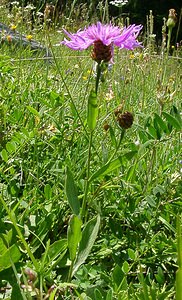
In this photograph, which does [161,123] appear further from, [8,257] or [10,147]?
[8,257]

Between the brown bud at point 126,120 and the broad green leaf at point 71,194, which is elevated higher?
the brown bud at point 126,120

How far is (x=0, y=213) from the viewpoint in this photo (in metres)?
0.66

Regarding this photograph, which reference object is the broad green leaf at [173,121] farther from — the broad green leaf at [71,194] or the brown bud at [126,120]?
the broad green leaf at [71,194]

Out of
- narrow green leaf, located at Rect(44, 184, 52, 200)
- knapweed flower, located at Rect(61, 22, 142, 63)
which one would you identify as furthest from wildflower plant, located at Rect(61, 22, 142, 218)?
narrow green leaf, located at Rect(44, 184, 52, 200)

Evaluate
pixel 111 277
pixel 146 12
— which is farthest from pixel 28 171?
pixel 146 12

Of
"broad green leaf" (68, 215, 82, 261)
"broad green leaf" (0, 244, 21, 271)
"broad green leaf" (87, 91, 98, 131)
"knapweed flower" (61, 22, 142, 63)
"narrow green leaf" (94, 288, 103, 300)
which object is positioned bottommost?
"narrow green leaf" (94, 288, 103, 300)

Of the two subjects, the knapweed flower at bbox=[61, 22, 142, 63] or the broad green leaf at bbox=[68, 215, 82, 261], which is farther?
the knapweed flower at bbox=[61, 22, 142, 63]

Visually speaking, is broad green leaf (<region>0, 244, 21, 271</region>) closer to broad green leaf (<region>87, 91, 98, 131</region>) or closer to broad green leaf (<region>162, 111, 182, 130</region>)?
broad green leaf (<region>87, 91, 98, 131</region>)

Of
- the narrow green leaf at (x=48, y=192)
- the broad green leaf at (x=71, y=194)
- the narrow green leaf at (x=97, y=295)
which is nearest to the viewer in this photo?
the narrow green leaf at (x=97, y=295)

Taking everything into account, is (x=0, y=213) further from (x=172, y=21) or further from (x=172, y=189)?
(x=172, y=21)

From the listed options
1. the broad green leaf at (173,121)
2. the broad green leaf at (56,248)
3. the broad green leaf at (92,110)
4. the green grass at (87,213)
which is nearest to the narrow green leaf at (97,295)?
the green grass at (87,213)

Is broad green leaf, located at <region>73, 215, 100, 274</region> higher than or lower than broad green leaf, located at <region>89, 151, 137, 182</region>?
lower

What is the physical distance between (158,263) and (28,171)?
0.95ft

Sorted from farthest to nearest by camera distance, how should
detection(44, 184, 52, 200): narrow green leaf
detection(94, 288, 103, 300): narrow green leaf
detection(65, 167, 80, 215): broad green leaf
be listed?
1. detection(44, 184, 52, 200): narrow green leaf
2. detection(65, 167, 80, 215): broad green leaf
3. detection(94, 288, 103, 300): narrow green leaf
